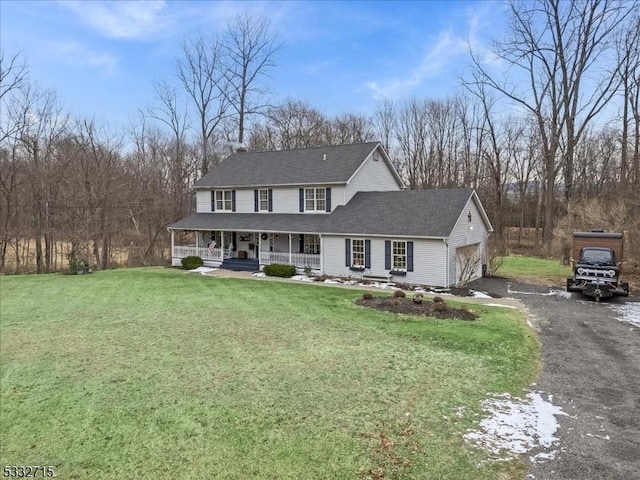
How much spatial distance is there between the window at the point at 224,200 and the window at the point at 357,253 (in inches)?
387

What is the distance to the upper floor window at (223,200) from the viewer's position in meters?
26.4

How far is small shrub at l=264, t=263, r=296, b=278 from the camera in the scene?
21344 millimetres

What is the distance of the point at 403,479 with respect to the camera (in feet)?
16.4

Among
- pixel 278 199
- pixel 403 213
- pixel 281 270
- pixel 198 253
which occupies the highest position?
pixel 278 199

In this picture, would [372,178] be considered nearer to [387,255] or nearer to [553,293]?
[387,255]

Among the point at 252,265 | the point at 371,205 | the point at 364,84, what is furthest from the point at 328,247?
the point at 364,84

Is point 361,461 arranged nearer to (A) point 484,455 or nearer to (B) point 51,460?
(A) point 484,455

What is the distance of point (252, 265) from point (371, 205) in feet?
25.0

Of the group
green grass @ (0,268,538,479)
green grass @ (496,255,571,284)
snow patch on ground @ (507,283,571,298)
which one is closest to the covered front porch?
green grass @ (0,268,538,479)

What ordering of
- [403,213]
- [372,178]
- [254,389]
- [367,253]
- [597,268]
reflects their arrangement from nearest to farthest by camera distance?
[254,389]
[597,268]
[367,253]
[403,213]
[372,178]

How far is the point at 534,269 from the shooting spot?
77.1ft

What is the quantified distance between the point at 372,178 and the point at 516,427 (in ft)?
61.5

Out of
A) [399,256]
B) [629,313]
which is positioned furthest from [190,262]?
[629,313]

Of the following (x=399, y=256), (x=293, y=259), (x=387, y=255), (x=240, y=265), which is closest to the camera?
(x=399, y=256)
